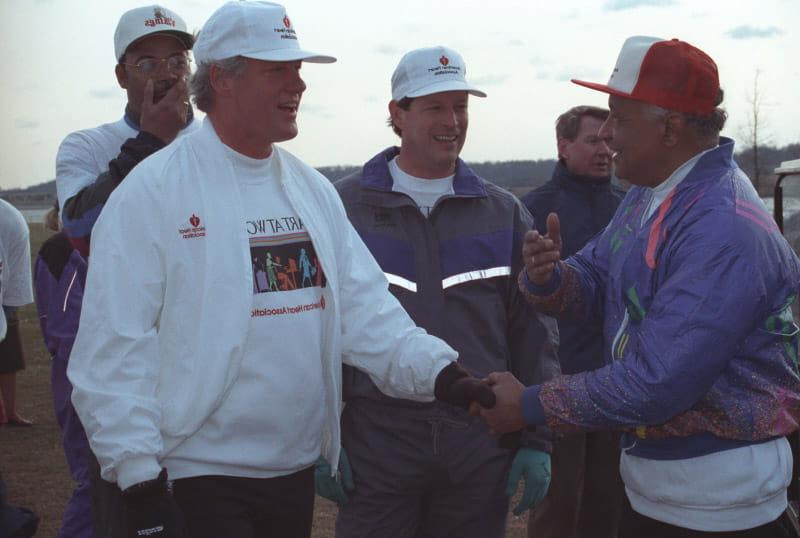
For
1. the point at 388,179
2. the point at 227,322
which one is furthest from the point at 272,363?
the point at 388,179

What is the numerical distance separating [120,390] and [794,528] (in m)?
2.21

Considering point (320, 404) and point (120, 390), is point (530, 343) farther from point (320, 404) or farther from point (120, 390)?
point (120, 390)

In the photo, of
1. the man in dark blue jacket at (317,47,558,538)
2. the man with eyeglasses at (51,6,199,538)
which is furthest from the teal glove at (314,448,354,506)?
the man with eyeglasses at (51,6,199,538)

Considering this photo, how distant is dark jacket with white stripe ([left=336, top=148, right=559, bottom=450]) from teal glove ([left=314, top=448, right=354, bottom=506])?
0.26 meters

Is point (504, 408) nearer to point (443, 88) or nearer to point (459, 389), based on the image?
point (459, 389)

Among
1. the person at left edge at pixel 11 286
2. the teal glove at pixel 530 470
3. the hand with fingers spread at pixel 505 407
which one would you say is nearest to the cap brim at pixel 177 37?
the hand with fingers spread at pixel 505 407

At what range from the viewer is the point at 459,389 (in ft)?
10.6

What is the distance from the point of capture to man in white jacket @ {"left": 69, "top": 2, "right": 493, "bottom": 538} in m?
2.64

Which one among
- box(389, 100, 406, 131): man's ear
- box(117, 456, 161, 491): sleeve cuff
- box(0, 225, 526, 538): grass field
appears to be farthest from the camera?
box(0, 225, 526, 538): grass field

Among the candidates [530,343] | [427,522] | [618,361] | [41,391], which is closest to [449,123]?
[530,343]

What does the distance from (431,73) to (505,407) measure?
55.1 inches

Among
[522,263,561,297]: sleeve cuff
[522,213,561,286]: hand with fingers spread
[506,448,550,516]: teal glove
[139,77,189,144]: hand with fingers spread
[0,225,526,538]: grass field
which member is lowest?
[0,225,526,538]: grass field

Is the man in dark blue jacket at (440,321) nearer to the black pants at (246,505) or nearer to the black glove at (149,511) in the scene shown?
the black pants at (246,505)

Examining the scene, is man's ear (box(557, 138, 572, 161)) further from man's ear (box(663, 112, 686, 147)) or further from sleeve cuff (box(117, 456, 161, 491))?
sleeve cuff (box(117, 456, 161, 491))
